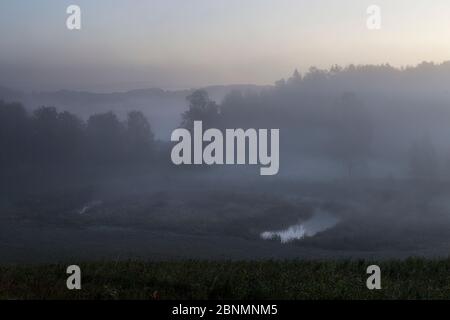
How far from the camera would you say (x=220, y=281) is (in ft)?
62.7

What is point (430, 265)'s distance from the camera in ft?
89.8

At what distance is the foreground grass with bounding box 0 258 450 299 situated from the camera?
1795cm

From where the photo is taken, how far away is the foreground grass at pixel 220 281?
58.9 feet
